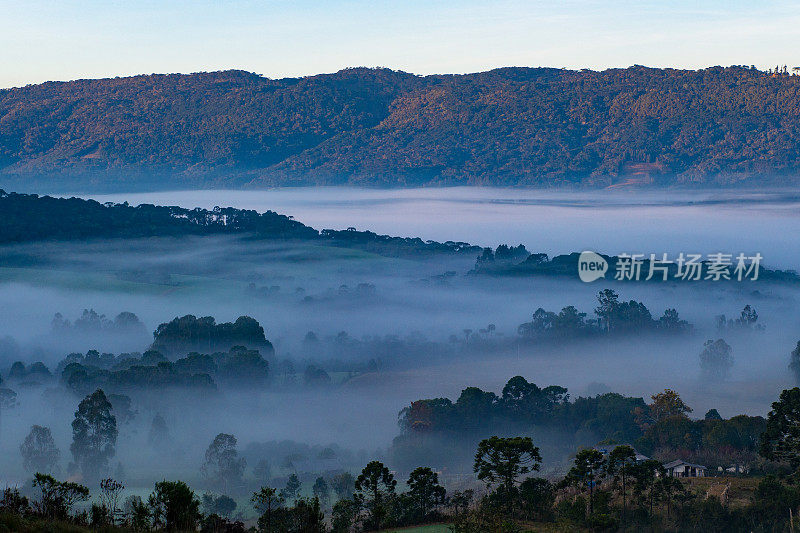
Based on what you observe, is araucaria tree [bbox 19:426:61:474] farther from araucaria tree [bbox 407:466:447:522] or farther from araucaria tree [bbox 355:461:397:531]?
araucaria tree [bbox 407:466:447:522]

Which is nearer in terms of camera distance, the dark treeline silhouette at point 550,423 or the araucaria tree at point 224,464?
the dark treeline silhouette at point 550,423

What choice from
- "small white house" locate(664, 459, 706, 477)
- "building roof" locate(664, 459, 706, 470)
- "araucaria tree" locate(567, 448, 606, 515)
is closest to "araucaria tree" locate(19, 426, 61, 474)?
"araucaria tree" locate(567, 448, 606, 515)

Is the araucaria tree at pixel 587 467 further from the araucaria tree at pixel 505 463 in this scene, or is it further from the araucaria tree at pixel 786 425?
the araucaria tree at pixel 786 425

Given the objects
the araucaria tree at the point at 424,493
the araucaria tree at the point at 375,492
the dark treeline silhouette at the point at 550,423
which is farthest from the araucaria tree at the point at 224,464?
the araucaria tree at the point at 424,493

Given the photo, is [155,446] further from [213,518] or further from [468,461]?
[213,518]

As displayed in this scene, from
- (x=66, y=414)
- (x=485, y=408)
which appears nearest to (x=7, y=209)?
(x=66, y=414)
